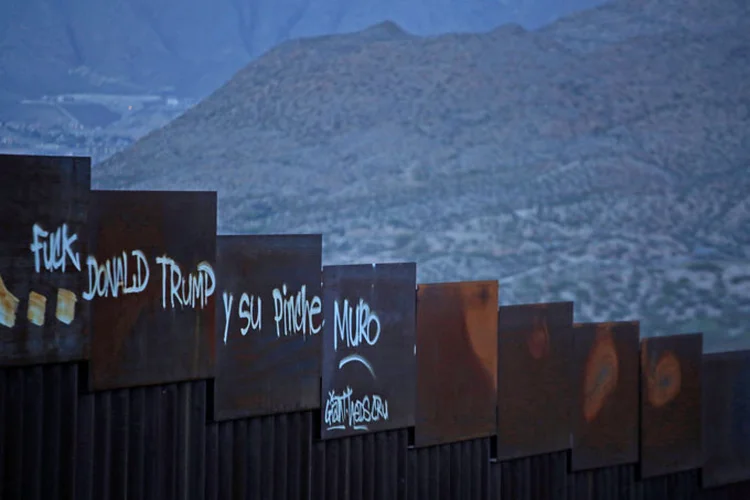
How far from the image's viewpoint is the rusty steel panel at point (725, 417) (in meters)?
9.95

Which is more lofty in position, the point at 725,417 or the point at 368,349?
the point at 368,349

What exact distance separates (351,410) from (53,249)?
2.44 m

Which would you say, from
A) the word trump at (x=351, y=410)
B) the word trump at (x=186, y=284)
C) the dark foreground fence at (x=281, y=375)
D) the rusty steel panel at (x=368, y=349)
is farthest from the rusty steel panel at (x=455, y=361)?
the word trump at (x=186, y=284)

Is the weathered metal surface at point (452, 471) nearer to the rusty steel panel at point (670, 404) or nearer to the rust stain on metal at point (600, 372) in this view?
the rust stain on metal at point (600, 372)

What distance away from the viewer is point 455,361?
7.92 metres

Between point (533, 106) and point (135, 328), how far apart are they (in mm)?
39517

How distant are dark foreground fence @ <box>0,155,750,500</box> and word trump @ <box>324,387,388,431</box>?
0.04 feet

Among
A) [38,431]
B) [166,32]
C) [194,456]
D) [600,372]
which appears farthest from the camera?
[166,32]

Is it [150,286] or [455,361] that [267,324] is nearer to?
[150,286]

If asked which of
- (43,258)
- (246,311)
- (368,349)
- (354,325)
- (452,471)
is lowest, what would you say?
(452,471)

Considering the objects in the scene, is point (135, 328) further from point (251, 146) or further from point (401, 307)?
point (251, 146)

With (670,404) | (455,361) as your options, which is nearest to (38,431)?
(455,361)

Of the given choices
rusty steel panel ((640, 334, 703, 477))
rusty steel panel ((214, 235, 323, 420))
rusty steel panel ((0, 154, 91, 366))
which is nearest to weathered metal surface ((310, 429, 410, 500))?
rusty steel panel ((214, 235, 323, 420))

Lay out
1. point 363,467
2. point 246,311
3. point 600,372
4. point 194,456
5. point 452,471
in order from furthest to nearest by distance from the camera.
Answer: point 600,372 → point 452,471 → point 363,467 → point 246,311 → point 194,456
